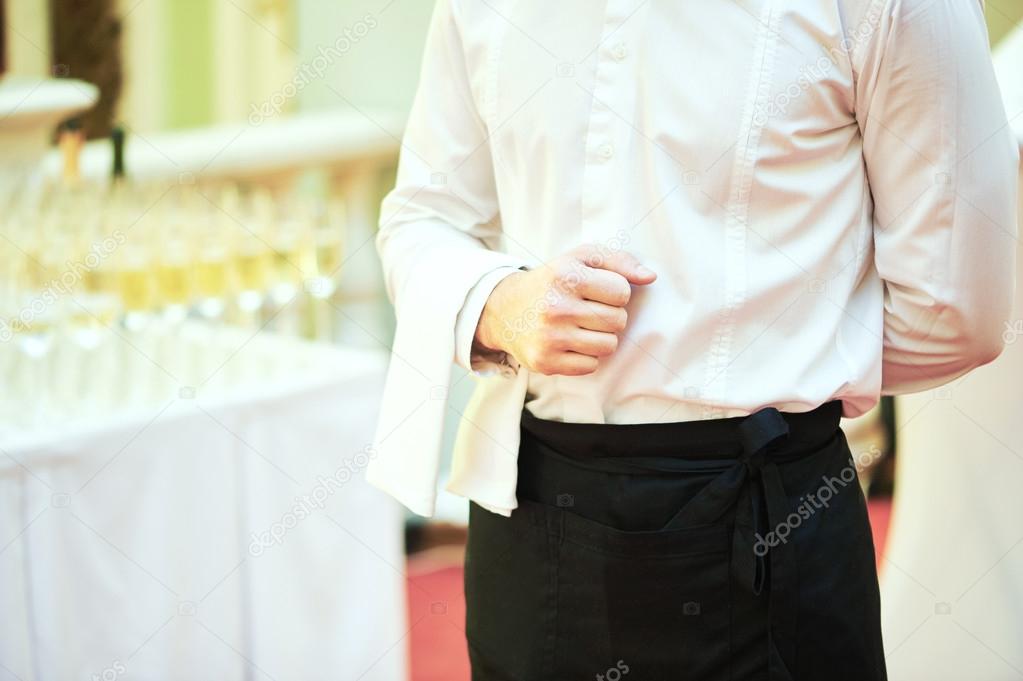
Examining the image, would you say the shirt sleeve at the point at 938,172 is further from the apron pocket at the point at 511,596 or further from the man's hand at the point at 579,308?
the apron pocket at the point at 511,596

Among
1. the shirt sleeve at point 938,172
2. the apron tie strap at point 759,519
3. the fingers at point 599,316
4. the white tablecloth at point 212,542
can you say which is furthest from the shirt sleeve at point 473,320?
the white tablecloth at point 212,542

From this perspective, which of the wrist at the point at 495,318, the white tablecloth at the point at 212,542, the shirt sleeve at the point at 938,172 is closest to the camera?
the shirt sleeve at the point at 938,172

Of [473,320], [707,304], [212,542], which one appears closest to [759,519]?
[707,304]

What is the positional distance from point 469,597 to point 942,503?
836 millimetres

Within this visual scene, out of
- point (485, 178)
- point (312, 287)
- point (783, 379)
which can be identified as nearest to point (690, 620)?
point (783, 379)

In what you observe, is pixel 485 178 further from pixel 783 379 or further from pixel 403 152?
pixel 783 379

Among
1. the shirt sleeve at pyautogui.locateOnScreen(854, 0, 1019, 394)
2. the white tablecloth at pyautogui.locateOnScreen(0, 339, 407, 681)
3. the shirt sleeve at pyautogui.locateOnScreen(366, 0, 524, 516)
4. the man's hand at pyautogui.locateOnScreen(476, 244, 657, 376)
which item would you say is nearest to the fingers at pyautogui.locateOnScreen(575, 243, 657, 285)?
the man's hand at pyautogui.locateOnScreen(476, 244, 657, 376)

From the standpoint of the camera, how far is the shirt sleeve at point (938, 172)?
0.81 meters

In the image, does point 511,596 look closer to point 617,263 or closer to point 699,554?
point 699,554

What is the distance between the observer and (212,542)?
1.74 m

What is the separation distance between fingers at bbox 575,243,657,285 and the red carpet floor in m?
1.80

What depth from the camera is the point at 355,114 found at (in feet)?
11.6

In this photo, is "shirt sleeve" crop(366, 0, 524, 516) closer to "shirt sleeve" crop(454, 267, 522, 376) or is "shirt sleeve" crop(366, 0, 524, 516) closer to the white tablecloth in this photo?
"shirt sleeve" crop(454, 267, 522, 376)

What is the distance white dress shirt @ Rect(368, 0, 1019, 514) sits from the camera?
834 millimetres
